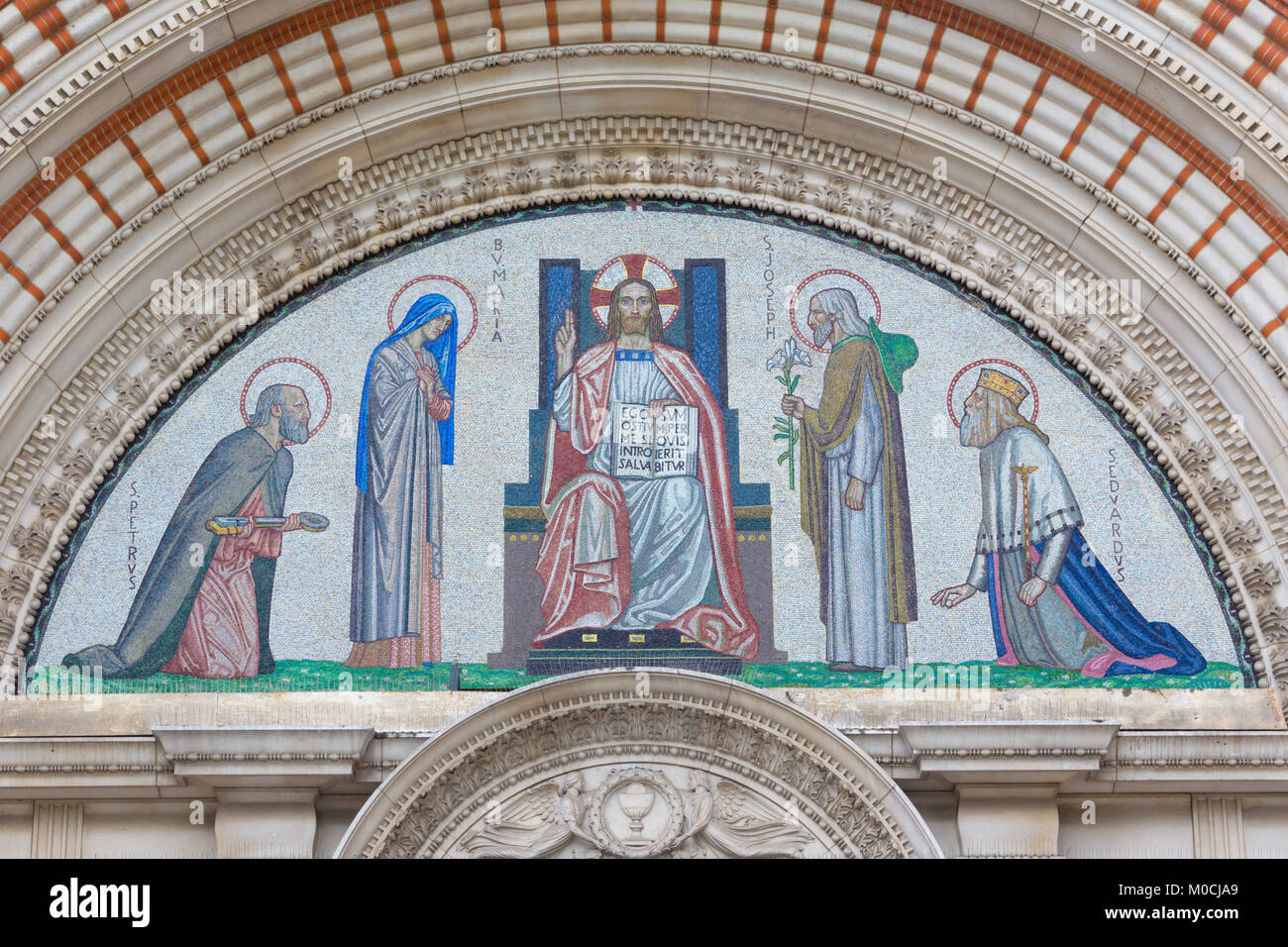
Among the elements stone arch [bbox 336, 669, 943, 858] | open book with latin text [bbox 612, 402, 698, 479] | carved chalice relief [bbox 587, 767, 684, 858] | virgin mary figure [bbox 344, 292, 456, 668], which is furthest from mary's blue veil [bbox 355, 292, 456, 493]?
carved chalice relief [bbox 587, 767, 684, 858]

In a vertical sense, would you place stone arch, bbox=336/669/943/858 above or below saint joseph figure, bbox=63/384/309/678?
below

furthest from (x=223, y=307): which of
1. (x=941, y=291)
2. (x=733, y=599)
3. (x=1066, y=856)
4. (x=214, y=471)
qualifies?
(x=1066, y=856)

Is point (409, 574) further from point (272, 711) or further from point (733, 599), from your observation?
point (733, 599)

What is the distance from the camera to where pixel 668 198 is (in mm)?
9125

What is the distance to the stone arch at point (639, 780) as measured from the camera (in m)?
7.75

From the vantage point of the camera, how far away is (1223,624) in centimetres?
835

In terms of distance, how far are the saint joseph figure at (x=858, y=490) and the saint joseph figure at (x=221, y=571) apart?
6.95ft

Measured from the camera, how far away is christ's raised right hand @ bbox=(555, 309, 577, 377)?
8789 millimetres

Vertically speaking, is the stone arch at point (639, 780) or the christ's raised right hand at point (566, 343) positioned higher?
the christ's raised right hand at point (566, 343)

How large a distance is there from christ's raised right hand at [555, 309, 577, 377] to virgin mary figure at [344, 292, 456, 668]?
0.44 m

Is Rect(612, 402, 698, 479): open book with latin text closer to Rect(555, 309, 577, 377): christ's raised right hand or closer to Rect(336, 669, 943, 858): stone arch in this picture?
Rect(555, 309, 577, 377): christ's raised right hand

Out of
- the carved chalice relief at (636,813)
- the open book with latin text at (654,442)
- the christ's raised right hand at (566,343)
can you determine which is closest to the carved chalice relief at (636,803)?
the carved chalice relief at (636,813)

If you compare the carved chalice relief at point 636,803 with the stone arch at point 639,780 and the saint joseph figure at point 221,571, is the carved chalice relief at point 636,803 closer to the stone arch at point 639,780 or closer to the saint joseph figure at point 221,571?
the stone arch at point 639,780

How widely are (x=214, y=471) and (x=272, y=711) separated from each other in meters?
1.10
